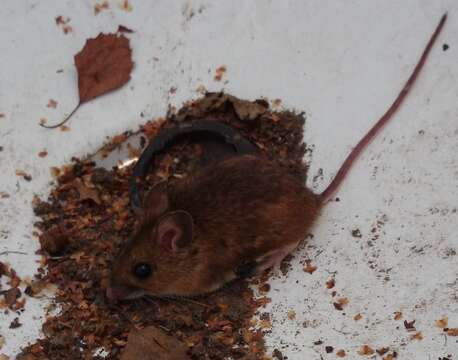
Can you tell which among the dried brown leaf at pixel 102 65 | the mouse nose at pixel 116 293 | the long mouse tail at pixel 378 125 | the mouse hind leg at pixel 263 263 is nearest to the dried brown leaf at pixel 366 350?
the mouse hind leg at pixel 263 263

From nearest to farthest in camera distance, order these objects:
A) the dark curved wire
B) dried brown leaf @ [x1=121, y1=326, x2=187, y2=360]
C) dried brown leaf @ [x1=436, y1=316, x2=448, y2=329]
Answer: dried brown leaf @ [x1=436, y1=316, x2=448, y2=329] < dried brown leaf @ [x1=121, y1=326, x2=187, y2=360] < the dark curved wire

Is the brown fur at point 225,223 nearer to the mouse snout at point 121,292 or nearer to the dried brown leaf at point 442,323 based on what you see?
the mouse snout at point 121,292

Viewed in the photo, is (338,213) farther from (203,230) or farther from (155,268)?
(155,268)

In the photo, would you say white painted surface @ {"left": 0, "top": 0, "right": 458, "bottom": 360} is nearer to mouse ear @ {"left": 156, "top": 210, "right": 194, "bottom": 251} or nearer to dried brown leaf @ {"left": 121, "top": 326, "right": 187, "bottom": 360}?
dried brown leaf @ {"left": 121, "top": 326, "right": 187, "bottom": 360}

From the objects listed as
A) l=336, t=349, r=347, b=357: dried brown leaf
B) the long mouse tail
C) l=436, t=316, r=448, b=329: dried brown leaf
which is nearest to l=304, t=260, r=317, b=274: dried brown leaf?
the long mouse tail

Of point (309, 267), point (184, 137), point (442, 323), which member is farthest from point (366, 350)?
point (184, 137)
